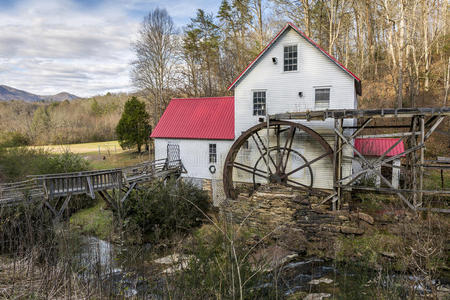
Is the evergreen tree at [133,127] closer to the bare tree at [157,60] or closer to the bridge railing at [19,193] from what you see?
the bare tree at [157,60]

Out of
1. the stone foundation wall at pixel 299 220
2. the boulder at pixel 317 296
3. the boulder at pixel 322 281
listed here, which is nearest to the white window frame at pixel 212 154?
the stone foundation wall at pixel 299 220

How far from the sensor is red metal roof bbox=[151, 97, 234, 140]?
16.2 meters

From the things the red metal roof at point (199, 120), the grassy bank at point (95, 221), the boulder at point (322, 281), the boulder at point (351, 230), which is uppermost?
the red metal roof at point (199, 120)

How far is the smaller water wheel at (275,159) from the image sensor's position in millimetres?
13195

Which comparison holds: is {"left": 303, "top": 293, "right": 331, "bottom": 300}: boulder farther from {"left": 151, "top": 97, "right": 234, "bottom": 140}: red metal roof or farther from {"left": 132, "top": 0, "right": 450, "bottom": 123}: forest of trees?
{"left": 132, "top": 0, "right": 450, "bottom": 123}: forest of trees

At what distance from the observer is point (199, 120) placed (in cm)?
1719

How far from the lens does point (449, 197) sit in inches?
454

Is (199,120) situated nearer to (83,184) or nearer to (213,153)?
(213,153)

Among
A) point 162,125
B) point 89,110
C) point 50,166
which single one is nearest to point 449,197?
point 162,125

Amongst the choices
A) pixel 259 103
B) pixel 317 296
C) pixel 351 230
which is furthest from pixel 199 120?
pixel 317 296

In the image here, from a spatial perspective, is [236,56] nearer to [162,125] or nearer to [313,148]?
[162,125]

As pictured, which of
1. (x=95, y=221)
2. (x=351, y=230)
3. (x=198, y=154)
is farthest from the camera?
(x=198, y=154)

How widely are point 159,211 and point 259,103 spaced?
7410 mm

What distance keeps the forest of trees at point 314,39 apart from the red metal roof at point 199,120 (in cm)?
857
